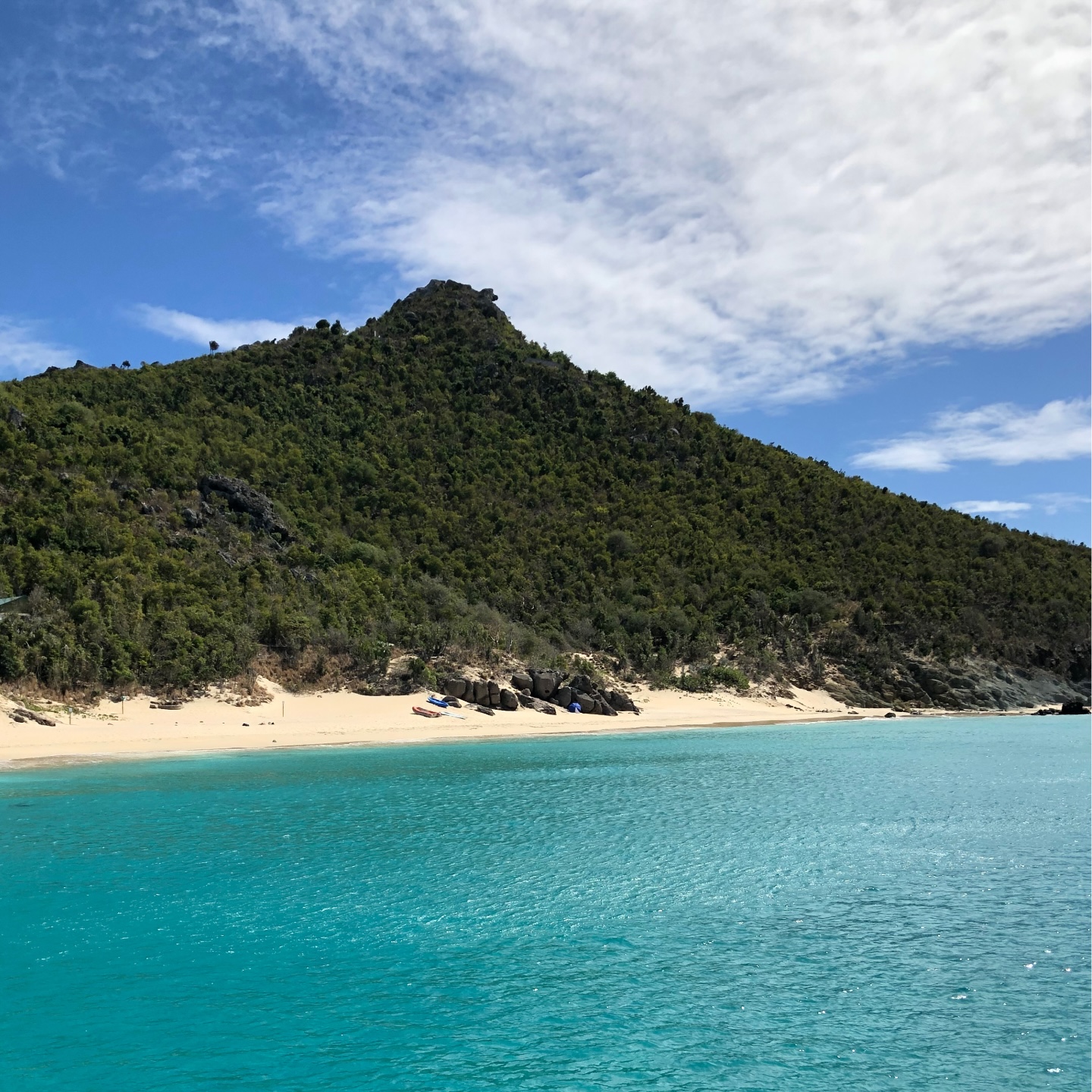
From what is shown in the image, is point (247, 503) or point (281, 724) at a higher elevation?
point (247, 503)

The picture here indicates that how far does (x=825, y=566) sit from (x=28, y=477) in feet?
173

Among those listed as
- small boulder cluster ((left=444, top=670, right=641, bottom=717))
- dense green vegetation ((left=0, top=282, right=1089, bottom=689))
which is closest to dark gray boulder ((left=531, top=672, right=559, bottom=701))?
small boulder cluster ((left=444, top=670, right=641, bottom=717))

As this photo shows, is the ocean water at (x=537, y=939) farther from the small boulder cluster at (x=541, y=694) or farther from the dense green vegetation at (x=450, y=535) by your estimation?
the small boulder cluster at (x=541, y=694)

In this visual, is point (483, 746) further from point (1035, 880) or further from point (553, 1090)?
point (553, 1090)

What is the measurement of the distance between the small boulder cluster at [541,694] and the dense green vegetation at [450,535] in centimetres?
261

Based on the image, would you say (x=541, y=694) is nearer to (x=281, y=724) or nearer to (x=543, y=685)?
(x=543, y=685)

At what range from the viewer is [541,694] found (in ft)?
153

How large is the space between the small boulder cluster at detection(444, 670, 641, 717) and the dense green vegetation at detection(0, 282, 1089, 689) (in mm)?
2610

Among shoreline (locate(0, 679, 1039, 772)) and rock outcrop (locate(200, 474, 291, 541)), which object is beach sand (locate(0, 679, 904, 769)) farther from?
rock outcrop (locate(200, 474, 291, 541))

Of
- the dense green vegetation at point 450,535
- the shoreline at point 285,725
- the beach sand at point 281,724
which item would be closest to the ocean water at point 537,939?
the shoreline at point 285,725

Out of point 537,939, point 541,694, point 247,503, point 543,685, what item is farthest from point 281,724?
point 537,939

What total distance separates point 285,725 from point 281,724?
153 mm

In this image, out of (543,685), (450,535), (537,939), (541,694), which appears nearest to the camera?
(537,939)

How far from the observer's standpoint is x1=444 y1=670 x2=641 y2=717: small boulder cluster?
44.4 metres
